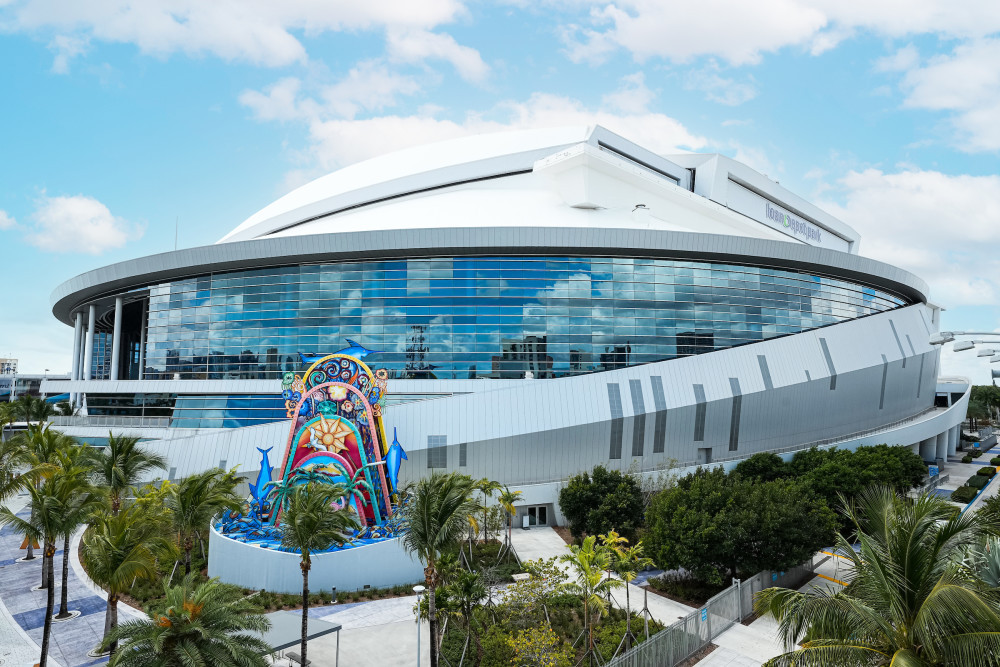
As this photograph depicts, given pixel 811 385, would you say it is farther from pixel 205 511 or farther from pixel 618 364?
pixel 205 511

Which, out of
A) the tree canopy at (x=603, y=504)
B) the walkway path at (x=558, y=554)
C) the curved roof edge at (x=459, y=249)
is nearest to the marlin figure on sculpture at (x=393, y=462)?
the walkway path at (x=558, y=554)

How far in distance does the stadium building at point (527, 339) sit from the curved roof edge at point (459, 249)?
0.15m

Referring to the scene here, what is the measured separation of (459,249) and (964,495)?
37373 mm

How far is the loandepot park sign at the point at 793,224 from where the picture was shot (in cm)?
6941

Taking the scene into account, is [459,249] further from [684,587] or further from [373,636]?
[373,636]

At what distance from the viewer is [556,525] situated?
3419cm

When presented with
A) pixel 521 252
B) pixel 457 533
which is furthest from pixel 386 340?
pixel 457 533

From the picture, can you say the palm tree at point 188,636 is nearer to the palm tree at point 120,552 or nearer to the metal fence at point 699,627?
the palm tree at point 120,552

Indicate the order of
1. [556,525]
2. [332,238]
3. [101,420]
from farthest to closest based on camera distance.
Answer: [101,420]
[332,238]
[556,525]

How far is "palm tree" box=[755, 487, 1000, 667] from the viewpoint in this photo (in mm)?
8438

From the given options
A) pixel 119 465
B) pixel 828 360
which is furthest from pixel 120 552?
pixel 828 360

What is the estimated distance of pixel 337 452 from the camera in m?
26.1

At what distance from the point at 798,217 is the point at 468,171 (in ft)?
143

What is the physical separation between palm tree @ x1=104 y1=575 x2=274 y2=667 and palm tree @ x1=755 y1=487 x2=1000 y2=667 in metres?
10.4
